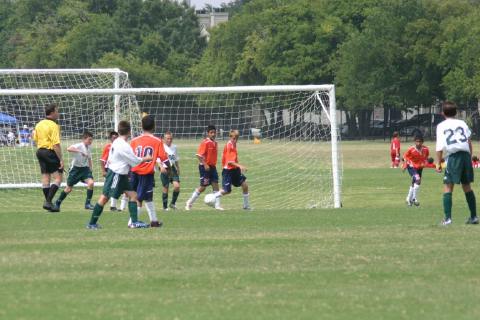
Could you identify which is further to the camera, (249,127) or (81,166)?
(249,127)

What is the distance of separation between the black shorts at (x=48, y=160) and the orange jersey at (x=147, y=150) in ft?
12.7

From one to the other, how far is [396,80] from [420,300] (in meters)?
75.5

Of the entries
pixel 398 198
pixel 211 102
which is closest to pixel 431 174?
pixel 211 102

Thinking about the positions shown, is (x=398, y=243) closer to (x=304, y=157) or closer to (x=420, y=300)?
(x=420, y=300)

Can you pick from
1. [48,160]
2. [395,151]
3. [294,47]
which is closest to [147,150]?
[48,160]

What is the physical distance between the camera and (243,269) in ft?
A: 40.6

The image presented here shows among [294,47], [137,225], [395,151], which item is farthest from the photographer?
[294,47]

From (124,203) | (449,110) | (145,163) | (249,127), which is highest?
(449,110)

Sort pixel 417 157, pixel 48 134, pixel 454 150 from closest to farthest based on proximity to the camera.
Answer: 1. pixel 454 150
2. pixel 48 134
3. pixel 417 157

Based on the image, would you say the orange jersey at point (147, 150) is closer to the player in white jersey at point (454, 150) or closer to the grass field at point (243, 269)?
the grass field at point (243, 269)

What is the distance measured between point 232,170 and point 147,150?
647 cm

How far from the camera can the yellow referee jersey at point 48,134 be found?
72.3 feet

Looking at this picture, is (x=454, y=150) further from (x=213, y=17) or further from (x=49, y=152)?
(x=213, y=17)

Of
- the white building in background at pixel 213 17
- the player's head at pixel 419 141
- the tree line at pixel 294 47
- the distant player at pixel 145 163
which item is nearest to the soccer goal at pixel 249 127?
the player's head at pixel 419 141
